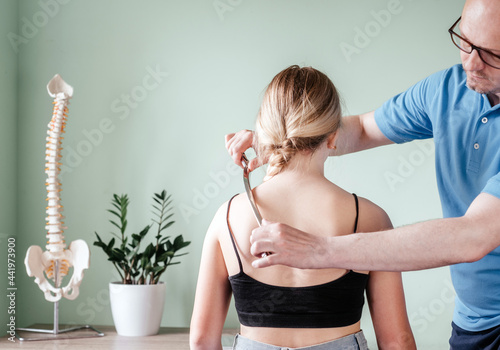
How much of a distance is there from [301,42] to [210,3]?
44 cm

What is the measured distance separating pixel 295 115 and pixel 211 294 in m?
0.41

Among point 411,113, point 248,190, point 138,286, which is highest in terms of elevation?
point 411,113

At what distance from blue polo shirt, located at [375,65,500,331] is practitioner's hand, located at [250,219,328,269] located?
0.52 meters

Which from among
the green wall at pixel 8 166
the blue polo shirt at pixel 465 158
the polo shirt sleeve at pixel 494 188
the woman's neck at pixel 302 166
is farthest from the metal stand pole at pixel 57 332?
the polo shirt sleeve at pixel 494 188

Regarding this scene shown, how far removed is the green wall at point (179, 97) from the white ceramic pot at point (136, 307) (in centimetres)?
25

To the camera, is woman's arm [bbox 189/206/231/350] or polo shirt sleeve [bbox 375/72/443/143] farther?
polo shirt sleeve [bbox 375/72/443/143]

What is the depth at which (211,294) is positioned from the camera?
1.10 metres

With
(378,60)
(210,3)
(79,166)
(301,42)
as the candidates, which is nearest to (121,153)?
(79,166)

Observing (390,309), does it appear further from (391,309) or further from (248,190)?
(248,190)

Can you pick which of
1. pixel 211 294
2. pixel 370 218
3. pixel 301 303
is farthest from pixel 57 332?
pixel 370 218

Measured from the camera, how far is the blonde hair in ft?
3.34

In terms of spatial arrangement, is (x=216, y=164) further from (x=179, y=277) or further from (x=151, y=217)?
(x=179, y=277)

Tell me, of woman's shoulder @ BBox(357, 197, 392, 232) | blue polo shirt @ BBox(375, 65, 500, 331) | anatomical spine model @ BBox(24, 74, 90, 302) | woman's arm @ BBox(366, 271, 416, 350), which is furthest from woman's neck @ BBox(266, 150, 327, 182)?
anatomical spine model @ BBox(24, 74, 90, 302)

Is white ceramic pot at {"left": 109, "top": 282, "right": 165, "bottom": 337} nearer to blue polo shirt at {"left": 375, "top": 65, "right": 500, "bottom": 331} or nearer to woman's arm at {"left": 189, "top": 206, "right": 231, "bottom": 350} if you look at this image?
woman's arm at {"left": 189, "top": 206, "right": 231, "bottom": 350}
